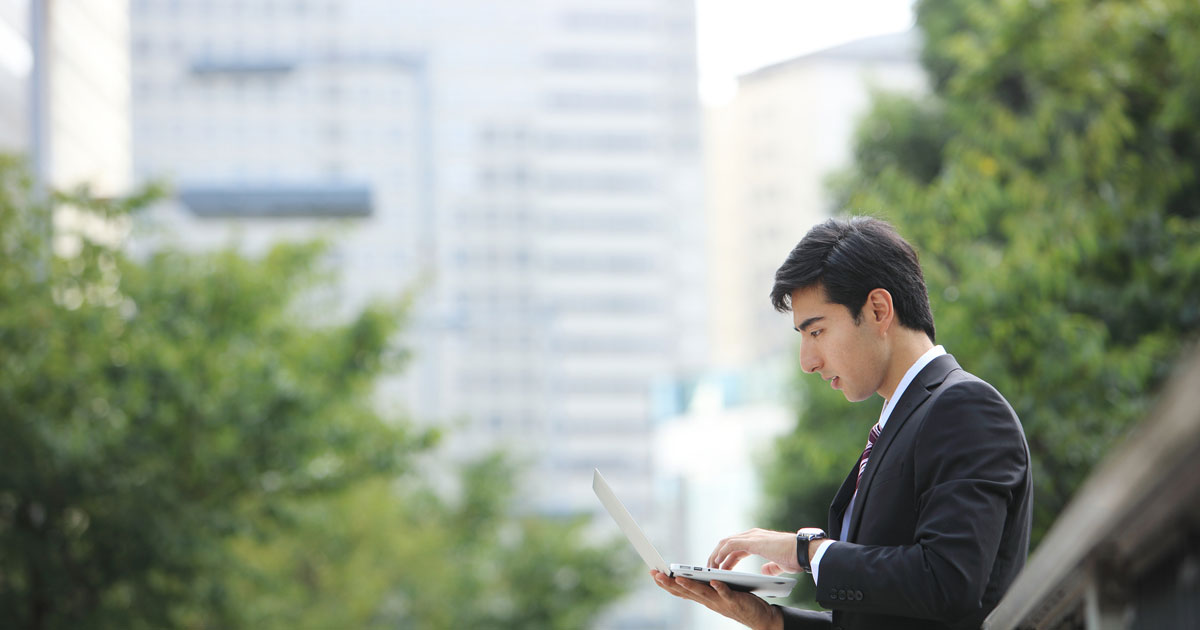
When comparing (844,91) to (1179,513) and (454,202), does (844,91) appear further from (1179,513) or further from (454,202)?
(1179,513)

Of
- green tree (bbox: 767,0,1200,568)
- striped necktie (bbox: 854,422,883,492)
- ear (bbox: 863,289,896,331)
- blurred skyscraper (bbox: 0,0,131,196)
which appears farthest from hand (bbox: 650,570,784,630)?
blurred skyscraper (bbox: 0,0,131,196)

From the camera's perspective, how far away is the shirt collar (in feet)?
7.58

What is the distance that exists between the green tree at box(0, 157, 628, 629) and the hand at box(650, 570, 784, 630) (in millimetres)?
8817

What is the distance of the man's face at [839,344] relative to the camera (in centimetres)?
231

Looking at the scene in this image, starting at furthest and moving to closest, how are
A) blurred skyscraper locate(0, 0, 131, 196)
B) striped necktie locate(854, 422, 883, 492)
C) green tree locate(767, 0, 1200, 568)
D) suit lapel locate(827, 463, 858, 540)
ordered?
blurred skyscraper locate(0, 0, 131, 196) < green tree locate(767, 0, 1200, 568) < suit lapel locate(827, 463, 858, 540) < striped necktie locate(854, 422, 883, 492)

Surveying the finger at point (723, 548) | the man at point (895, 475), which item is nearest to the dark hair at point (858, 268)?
the man at point (895, 475)

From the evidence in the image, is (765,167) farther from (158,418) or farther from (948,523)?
(948,523)

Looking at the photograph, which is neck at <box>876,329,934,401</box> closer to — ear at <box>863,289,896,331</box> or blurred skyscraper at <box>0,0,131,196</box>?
ear at <box>863,289,896,331</box>

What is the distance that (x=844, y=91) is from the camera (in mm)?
91688

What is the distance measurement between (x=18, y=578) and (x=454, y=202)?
3155 inches

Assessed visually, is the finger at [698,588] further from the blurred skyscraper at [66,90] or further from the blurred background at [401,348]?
the blurred skyscraper at [66,90]

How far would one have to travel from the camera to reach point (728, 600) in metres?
2.36

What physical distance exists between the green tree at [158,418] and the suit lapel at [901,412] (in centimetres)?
912

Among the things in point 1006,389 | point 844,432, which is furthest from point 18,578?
point 1006,389
